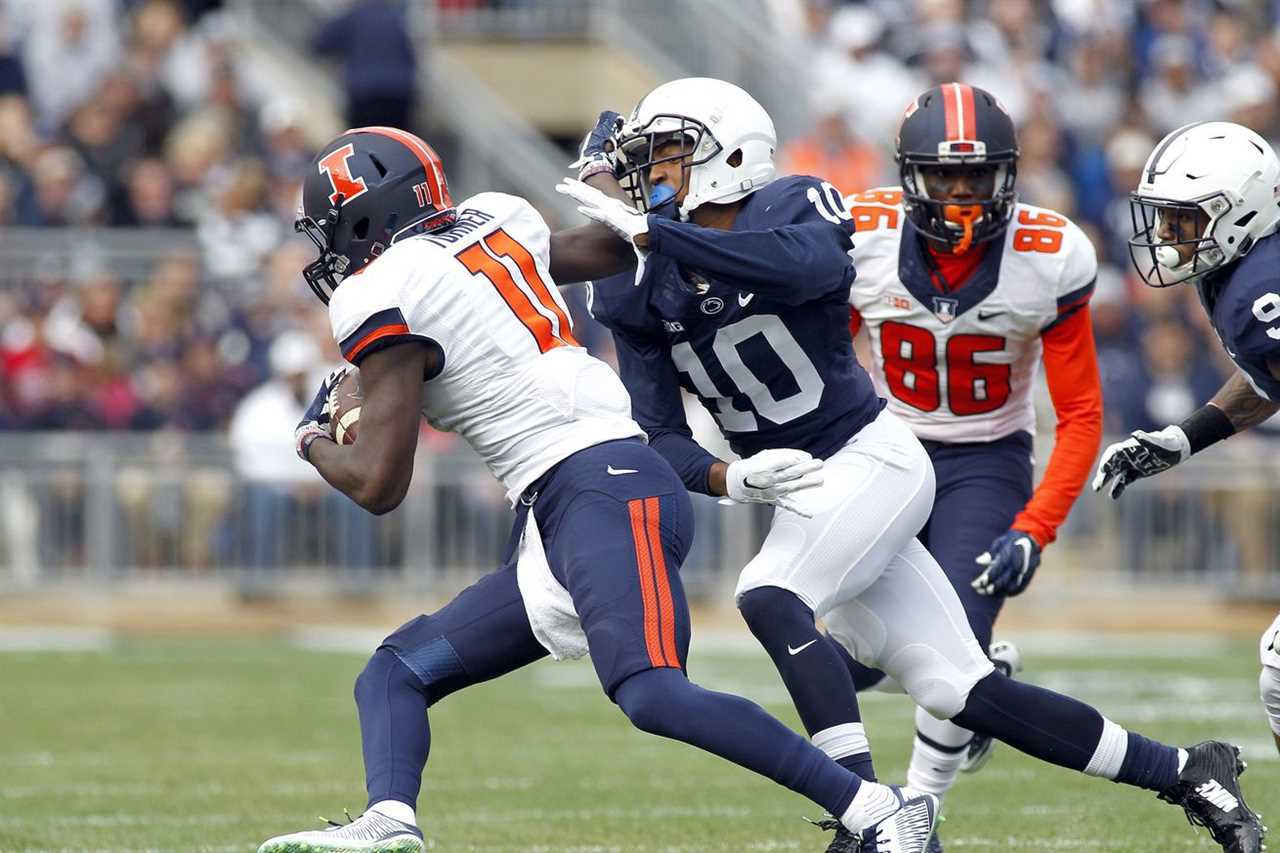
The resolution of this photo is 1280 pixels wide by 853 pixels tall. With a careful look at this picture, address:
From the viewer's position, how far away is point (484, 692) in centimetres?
997

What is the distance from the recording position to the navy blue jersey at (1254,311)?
4988 millimetres

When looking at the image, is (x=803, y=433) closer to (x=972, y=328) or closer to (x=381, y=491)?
(x=972, y=328)

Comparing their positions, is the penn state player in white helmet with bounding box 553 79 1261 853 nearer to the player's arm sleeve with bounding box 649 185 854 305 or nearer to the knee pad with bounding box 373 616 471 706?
the player's arm sleeve with bounding box 649 185 854 305

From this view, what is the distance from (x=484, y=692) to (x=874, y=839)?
5661 mm

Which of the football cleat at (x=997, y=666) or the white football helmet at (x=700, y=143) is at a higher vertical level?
the white football helmet at (x=700, y=143)

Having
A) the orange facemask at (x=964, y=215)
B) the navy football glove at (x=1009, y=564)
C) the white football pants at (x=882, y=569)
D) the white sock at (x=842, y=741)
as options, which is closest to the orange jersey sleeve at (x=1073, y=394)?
the navy football glove at (x=1009, y=564)

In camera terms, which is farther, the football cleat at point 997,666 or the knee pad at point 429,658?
the football cleat at point 997,666

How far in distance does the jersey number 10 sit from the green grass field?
1159 millimetres

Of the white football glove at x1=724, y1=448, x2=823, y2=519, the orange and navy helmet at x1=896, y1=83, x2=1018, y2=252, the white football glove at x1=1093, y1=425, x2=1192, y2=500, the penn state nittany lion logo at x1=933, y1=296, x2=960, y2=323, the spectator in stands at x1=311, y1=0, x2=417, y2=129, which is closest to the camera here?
the white football glove at x1=724, y1=448, x2=823, y2=519

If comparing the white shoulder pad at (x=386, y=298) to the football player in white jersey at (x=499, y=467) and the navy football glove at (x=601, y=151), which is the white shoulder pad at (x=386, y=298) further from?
the navy football glove at (x=601, y=151)

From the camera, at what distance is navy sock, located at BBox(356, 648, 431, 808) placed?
4.60 metres

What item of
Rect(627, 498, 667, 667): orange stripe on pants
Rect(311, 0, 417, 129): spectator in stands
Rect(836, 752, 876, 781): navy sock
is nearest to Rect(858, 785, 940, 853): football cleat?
Rect(836, 752, 876, 781): navy sock

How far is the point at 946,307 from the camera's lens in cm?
578

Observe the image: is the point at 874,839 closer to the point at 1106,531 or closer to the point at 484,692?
the point at 484,692
